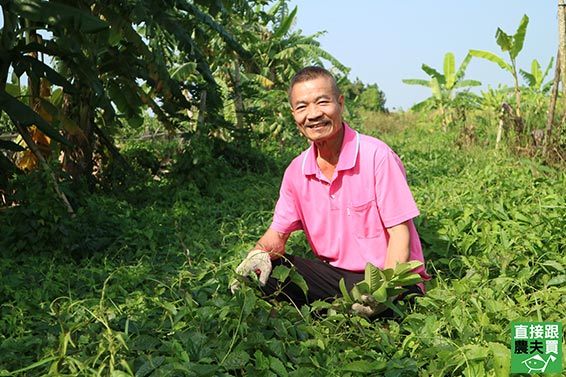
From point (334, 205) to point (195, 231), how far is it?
233 cm

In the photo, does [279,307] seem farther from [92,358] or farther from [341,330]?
[92,358]

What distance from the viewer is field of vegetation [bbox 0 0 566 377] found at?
229 centimetres

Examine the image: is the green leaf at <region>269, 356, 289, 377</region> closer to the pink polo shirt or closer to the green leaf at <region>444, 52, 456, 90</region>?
the pink polo shirt

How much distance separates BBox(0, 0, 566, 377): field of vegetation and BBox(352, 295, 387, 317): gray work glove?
47 millimetres

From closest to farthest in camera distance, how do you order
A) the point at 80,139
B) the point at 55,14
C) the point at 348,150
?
the point at 348,150 → the point at 55,14 → the point at 80,139

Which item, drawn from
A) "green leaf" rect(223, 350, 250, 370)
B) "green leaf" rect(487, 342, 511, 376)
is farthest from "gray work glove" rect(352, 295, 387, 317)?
"green leaf" rect(223, 350, 250, 370)

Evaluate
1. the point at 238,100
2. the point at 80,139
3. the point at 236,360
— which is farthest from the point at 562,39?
the point at 236,360

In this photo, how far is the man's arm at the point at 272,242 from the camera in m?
3.13

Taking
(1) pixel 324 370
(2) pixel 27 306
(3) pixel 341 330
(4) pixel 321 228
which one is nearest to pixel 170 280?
(2) pixel 27 306

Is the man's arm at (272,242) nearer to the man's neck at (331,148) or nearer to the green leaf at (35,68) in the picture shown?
the man's neck at (331,148)

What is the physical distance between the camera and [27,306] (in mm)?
3279

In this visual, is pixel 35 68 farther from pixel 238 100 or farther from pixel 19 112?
pixel 238 100

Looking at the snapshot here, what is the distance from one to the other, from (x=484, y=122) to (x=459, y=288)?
9.45m

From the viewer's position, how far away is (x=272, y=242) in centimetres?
317
